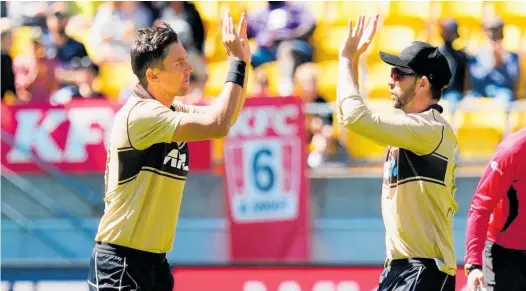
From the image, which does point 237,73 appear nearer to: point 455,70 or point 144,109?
point 144,109

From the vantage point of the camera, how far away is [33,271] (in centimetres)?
855

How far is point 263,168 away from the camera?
9.52 m

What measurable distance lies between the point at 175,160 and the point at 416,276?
1.28 m

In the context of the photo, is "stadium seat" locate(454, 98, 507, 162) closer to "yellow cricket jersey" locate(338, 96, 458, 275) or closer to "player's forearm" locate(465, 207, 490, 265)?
"player's forearm" locate(465, 207, 490, 265)

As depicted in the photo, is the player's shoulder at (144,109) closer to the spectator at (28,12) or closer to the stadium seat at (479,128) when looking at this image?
the stadium seat at (479,128)

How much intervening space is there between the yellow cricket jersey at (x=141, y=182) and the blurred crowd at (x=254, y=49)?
5.14 meters

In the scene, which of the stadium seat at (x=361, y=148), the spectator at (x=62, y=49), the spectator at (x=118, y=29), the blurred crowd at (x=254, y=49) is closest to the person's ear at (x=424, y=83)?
the blurred crowd at (x=254, y=49)

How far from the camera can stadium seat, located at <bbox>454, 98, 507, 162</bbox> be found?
1043cm

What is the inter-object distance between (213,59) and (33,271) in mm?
3744

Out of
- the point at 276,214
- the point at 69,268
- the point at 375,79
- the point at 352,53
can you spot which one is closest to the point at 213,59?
the point at 375,79

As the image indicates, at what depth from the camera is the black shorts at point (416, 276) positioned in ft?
17.5

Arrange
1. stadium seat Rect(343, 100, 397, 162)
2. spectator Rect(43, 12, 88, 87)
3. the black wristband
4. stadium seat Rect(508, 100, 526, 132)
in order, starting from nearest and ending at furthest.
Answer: the black wristband
stadium seat Rect(508, 100, 526, 132)
stadium seat Rect(343, 100, 397, 162)
spectator Rect(43, 12, 88, 87)

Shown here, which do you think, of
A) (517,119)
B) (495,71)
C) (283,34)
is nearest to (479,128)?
(517,119)

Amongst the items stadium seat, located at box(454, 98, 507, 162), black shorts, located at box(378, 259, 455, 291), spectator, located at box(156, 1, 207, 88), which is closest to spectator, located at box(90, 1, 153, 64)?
spectator, located at box(156, 1, 207, 88)
